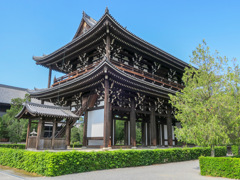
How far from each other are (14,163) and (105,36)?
447 inches

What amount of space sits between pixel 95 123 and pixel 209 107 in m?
9.12

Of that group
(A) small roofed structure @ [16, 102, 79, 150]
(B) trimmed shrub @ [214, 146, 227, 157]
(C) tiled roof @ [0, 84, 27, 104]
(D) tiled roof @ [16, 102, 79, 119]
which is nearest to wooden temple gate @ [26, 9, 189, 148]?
(A) small roofed structure @ [16, 102, 79, 150]

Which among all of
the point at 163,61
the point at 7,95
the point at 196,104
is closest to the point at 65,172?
the point at 196,104

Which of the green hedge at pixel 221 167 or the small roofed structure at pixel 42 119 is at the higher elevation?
the small roofed structure at pixel 42 119

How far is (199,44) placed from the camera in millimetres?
10898

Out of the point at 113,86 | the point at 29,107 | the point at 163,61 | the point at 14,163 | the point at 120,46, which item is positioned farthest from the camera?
the point at 163,61

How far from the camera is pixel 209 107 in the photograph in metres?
9.73

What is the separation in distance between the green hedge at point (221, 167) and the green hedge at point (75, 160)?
3518 millimetres

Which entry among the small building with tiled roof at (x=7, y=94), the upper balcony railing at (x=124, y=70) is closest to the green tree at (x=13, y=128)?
the upper balcony railing at (x=124, y=70)

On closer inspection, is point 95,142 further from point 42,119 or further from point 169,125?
point 169,125

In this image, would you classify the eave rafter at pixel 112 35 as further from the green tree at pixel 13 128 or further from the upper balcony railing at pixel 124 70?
the green tree at pixel 13 128

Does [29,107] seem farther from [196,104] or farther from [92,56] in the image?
[196,104]

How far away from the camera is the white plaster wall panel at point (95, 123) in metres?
15.0

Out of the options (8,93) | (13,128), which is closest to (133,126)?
(13,128)
